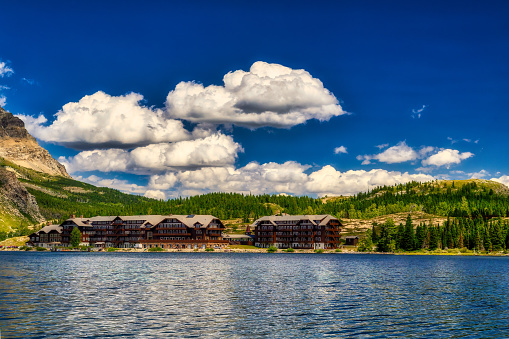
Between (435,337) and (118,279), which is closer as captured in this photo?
(435,337)

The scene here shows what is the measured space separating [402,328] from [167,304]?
22654 mm

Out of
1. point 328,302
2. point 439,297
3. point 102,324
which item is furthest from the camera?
point 439,297

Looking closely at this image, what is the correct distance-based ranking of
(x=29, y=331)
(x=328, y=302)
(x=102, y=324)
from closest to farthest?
(x=29, y=331), (x=102, y=324), (x=328, y=302)

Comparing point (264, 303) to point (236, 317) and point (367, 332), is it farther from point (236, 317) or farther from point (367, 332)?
point (367, 332)

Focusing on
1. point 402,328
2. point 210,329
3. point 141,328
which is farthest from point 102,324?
point 402,328

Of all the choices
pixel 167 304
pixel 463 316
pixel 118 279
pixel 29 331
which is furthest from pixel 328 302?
pixel 118 279

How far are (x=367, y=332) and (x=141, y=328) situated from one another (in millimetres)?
16934

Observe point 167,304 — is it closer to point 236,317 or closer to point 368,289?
point 236,317

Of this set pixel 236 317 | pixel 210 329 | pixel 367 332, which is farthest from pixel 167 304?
pixel 367 332


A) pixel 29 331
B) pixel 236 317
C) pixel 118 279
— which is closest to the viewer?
pixel 29 331

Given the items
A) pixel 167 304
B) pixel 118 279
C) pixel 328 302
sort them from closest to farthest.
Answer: pixel 167 304 < pixel 328 302 < pixel 118 279

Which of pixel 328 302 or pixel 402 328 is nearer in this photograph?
pixel 402 328

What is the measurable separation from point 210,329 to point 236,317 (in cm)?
564

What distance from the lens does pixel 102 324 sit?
1492 inches
